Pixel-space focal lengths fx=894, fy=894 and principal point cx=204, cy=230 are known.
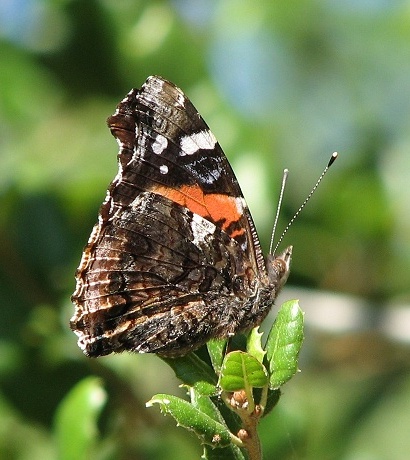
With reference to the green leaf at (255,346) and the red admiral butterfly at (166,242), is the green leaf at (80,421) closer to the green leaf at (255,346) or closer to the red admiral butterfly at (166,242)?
the red admiral butterfly at (166,242)

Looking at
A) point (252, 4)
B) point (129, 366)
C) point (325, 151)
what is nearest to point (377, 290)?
point (325, 151)

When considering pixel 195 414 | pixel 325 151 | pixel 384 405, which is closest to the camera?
pixel 195 414

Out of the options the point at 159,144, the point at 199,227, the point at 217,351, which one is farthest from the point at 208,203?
the point at 217,351

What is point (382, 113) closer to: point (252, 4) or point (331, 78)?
point (331, 78)

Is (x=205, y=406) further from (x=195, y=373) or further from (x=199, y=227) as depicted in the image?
(x=199, y=227)


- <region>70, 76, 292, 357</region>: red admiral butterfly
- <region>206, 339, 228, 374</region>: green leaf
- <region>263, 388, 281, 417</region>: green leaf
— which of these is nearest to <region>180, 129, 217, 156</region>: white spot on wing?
<region>70, 76, 292, 357</region>: red admiral butterfly

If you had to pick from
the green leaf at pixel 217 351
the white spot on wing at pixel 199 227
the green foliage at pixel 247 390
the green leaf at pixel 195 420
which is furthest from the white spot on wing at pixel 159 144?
the green leaf at pixel 195 420

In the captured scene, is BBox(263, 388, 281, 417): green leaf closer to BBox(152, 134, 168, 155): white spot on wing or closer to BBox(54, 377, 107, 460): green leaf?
BBox(54, 377, 107, 460): green leaf

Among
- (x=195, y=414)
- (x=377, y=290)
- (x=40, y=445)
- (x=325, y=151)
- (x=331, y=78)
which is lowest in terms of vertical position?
(x=40, y=445)
